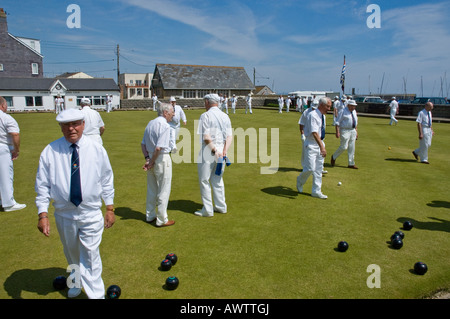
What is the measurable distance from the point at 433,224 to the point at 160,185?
5.75 metres

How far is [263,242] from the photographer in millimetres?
6055

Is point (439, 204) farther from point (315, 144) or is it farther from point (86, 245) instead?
point (86, 245)

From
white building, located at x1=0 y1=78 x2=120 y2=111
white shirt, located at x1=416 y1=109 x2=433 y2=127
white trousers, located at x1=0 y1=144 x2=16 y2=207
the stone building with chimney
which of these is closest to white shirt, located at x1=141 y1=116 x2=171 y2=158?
white trousers, located at x1=0 y1=144 x2=16 y2=207

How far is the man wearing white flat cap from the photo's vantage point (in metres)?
3.80

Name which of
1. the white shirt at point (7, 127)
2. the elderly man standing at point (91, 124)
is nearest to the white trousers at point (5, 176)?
the white shirt at point (7, 127)

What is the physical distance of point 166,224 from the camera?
22.1 feet

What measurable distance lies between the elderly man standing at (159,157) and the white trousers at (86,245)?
2.38m

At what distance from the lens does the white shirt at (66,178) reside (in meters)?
3.80

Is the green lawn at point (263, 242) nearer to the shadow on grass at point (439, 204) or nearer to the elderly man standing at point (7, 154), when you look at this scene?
the shadow on grass at point (439, 204)

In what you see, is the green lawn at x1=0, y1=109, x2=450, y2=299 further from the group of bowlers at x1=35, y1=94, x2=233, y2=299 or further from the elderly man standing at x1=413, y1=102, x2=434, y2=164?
the elderly man standing at x1=413, y1=102, x2=434, y2=164

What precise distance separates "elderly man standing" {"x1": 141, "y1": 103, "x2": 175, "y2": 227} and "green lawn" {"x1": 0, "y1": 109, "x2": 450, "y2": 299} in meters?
0.62
